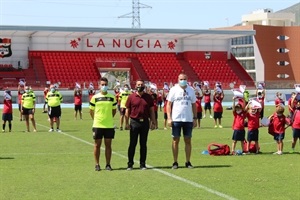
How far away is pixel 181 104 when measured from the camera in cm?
1350

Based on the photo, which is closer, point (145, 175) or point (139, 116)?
point (145, 175)

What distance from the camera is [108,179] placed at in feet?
39.5

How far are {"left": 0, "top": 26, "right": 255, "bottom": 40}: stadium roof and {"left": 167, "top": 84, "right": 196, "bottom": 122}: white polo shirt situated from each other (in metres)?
50.4

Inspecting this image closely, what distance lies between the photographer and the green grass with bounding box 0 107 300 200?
10.4 m

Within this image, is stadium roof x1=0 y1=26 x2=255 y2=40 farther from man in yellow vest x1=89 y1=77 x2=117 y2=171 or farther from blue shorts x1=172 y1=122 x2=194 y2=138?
blue shorts x1=172 y1=122 x2=194 y2=138

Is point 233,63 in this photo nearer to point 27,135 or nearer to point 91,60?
point 91,60

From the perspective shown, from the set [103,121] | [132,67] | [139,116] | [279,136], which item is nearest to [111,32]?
[132,67]

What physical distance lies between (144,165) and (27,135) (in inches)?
438

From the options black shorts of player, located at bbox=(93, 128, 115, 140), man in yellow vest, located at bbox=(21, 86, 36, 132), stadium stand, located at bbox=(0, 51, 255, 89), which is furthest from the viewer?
stadium stand, located at bbox=(0, 51, 255, 89)

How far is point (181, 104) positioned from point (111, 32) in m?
52.4

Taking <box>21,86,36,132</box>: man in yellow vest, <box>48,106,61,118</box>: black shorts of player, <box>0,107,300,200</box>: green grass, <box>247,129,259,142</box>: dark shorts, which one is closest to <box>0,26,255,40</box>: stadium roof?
<box>21,86,36,132</box>: man in yellow vest

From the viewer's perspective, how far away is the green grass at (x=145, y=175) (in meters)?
10.4

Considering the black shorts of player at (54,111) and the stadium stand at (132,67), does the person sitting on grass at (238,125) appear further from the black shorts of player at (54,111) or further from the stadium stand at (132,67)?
the stadium stand at (132,67)

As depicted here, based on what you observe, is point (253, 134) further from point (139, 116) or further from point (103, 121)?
point (103, 121)
